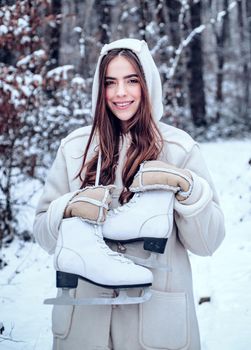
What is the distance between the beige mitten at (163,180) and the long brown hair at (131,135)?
216 mm

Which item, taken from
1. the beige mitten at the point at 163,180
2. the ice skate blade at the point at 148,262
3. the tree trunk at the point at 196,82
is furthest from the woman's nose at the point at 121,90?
the tree trunk at the point at 196,82

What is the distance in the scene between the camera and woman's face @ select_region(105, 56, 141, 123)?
2.33 meters

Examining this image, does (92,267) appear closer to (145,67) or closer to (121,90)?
(121,90)

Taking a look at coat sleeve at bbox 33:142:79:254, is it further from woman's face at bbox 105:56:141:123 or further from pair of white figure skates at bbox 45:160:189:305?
woman's face at bbox 105:56:141:123

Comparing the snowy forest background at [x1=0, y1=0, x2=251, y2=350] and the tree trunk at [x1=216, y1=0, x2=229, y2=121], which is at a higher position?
the tree trunk at [x1=216, y1=0, x2=229, y2=121]

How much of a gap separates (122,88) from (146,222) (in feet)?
2.25

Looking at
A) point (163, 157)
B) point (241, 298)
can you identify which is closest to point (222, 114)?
point (241, 298)

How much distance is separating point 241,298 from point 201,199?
8.84ft

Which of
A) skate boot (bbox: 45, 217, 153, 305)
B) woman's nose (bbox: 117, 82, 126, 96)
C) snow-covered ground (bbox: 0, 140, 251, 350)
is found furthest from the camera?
snow-covered ground (bbox: 0, 140, 251, 350)

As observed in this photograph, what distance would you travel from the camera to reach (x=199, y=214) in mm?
2100

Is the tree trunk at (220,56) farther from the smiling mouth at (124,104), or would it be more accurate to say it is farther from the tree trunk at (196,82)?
the smiling mouth at (124,104)

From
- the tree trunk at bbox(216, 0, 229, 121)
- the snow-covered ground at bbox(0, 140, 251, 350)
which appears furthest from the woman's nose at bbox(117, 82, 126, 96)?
the tree trunk at bbox(216, 0, 229, 121)

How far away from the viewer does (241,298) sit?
176 inches

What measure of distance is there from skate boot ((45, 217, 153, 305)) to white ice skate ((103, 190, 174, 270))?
8cm
